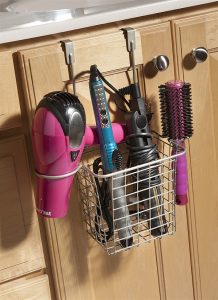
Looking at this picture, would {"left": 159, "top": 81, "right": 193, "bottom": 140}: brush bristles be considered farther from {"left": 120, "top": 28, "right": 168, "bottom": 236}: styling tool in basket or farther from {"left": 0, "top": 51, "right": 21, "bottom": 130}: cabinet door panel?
{"left": 0, "top": 51, "right": 21, "bottom": 130}: cabinet door panel

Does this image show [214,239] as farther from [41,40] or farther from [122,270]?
[41,40]

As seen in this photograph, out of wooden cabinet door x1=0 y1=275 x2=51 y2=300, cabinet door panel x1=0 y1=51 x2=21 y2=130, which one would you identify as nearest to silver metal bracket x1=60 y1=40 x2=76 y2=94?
cabinet door panel x1=0 y1=51 x2=21 y2=130

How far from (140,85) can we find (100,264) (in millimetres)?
401

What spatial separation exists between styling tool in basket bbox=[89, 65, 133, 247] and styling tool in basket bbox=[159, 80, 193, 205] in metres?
0.13

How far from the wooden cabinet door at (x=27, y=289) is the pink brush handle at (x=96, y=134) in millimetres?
320

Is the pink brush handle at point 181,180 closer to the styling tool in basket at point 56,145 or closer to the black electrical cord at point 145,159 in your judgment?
the black electrical cord at point 145,159

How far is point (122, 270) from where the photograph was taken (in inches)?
51.3

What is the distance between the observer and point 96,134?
1135 millimetres

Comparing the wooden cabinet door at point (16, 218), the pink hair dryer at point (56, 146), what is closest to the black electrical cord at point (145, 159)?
the pink hair dryer at point (56, 146)

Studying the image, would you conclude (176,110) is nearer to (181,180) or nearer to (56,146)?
(181,180)

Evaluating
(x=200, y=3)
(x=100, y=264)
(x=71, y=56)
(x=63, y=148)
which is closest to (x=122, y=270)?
(x=100, y=264)

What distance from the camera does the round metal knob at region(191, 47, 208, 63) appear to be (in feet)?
3.98

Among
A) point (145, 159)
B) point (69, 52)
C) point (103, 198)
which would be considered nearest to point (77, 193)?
point (103, 198)

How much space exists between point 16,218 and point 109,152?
0.76 feet
